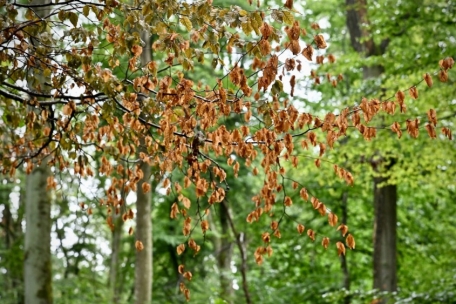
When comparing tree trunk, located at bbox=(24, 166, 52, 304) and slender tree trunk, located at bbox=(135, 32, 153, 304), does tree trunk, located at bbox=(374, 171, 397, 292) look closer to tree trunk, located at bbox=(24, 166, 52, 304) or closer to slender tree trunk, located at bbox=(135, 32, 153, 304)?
slender tree trunk, located at bbox=(135, 32, 153, 304)

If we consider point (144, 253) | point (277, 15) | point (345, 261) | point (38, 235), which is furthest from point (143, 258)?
point (345, 261)

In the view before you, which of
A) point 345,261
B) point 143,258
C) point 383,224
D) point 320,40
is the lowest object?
point 143,258

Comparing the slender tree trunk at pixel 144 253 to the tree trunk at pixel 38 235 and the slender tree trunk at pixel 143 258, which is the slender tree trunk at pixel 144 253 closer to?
the slender tree trunk at pixel 143 258

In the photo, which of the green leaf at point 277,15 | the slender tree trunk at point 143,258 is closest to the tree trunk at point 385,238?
the slender tree trunk at point 143,258

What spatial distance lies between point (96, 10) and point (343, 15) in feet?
39.5

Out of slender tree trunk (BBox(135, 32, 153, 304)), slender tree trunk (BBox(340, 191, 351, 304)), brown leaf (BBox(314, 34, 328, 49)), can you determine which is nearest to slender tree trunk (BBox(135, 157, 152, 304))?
slender tree trunk (BBox(135, 32, 153, 304))

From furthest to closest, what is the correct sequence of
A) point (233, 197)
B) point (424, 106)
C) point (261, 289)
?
point (233, 197) < point (261, 289) < point (424, 106)

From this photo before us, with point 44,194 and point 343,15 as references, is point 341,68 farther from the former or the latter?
point 44,194

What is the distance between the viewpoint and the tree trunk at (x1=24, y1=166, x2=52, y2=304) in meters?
7.79

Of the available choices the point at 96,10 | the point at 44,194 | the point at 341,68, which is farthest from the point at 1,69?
the point at 341,68

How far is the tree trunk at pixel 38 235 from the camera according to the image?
307 inches

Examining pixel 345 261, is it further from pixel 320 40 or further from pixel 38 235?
pixel 320 40

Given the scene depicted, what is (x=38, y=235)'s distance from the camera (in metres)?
7.91

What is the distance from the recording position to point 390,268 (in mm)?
12367
